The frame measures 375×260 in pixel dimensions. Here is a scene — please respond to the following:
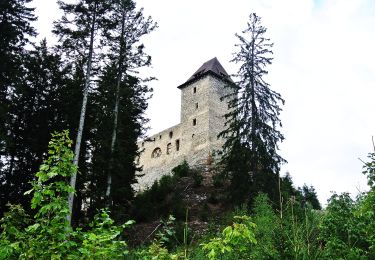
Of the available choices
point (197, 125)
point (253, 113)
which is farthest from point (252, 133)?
point (197, 125)

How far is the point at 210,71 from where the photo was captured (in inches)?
1305

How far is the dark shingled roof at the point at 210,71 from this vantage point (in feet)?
109

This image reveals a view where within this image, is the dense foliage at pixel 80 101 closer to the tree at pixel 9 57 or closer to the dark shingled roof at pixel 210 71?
the tree at pixel 9 57

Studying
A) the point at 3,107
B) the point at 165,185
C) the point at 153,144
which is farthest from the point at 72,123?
the point at 153,144

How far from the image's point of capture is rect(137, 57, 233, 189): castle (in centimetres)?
3138

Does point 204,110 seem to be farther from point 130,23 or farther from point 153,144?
point 130,23

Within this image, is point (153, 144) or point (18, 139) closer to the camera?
point (18, 139)

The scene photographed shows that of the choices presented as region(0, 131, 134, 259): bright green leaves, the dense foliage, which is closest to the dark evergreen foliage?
the dense foliage

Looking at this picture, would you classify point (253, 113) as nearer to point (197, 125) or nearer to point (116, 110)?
point (116, 110)

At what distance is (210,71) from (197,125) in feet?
15.6

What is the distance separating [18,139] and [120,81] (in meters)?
5.69

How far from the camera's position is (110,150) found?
1748cm

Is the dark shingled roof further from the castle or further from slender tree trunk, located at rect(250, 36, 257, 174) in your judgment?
slender tree trunk, located at rect(250, 36, 257, 174)

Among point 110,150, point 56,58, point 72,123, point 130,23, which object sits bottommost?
point 110,150
